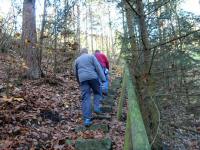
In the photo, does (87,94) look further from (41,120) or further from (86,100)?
(41,120)

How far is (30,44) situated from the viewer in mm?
11977

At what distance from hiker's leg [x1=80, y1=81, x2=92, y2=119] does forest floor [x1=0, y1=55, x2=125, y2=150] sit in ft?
1.25

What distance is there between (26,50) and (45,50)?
1.20 metres

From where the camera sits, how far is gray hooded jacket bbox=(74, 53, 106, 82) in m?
8.23

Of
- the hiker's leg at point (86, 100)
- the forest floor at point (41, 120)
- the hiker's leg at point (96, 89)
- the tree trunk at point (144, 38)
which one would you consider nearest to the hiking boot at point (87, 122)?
the hiker's leg at point (86, 100)

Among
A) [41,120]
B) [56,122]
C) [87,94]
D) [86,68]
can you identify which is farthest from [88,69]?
[41,120]

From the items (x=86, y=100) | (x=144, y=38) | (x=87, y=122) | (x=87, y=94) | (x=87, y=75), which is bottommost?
(x=87, y=122)

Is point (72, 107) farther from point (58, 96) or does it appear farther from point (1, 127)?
point (1, 127)

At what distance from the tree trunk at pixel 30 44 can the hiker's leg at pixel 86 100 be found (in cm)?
423

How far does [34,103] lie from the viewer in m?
8.79

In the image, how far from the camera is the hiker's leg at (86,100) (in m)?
7.98

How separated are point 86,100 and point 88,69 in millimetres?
762

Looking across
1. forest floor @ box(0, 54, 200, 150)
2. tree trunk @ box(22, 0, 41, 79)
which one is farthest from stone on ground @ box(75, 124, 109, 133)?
tree trunk @ box(22, 0, 41, 79)

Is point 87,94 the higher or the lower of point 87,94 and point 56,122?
the higher
